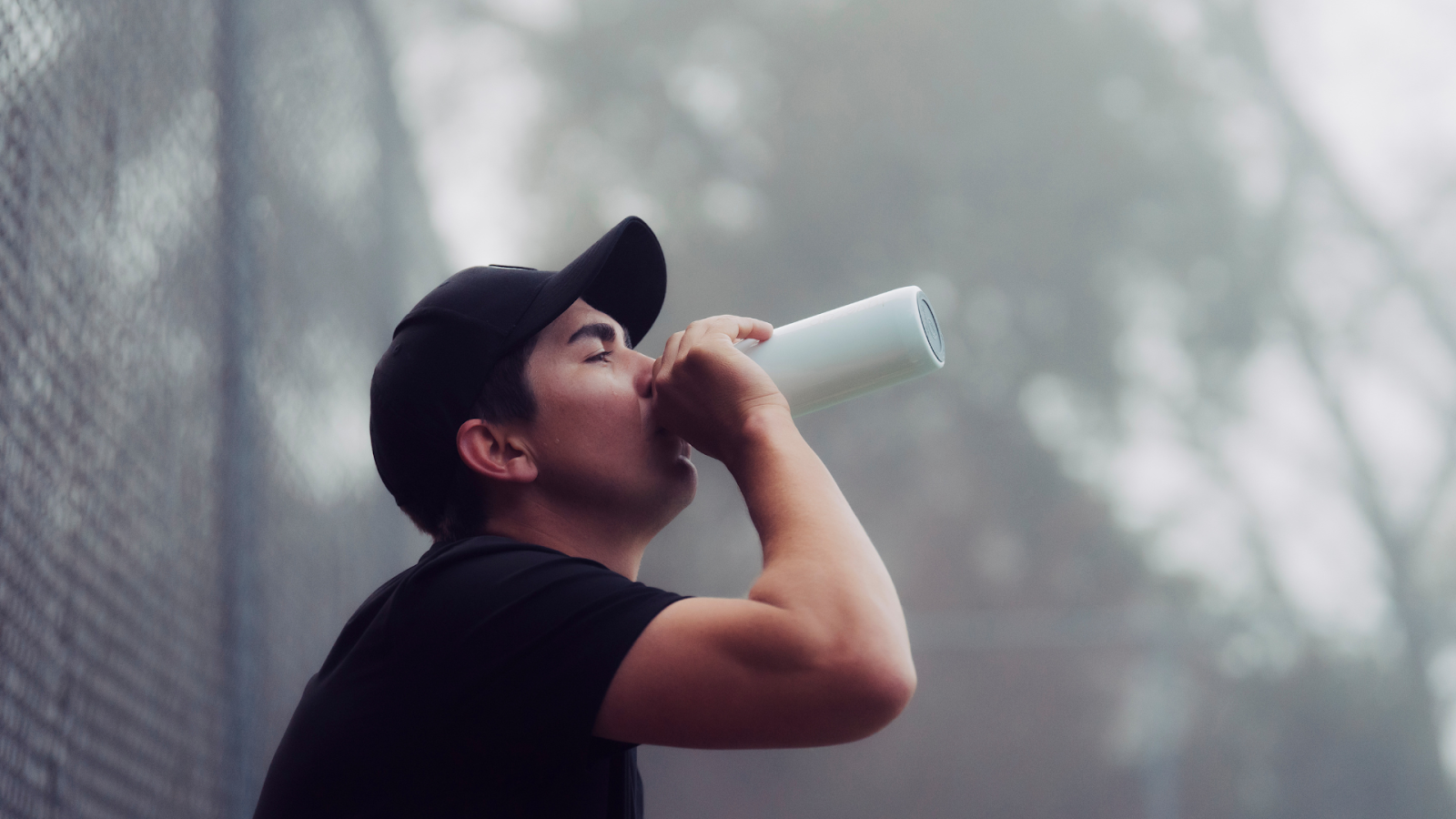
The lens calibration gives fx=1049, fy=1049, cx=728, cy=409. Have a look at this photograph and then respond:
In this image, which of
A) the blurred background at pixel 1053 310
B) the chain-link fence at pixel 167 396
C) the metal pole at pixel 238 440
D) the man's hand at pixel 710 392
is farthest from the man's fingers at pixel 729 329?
the blurred background at pixel 1053 310

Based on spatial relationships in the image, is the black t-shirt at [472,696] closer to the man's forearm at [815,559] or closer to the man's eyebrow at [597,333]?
the man's forearm at [815,559]

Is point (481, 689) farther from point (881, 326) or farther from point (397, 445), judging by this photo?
point (881, 326)

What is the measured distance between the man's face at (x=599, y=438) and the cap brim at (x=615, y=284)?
0.03m

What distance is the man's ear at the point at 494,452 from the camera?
997 millimetres

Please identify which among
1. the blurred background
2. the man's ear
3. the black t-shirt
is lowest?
the black t-shirt

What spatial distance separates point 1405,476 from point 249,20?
4.94 m

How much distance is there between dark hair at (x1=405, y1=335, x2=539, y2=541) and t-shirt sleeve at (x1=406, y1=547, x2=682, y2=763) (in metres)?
0.21

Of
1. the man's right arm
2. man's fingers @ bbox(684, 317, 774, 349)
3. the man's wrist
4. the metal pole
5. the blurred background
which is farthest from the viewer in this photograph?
the blurred background

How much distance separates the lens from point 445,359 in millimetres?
996

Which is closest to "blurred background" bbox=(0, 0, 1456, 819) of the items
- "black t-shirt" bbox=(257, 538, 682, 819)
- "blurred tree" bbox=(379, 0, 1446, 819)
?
"blurred tree" bbox=(379, 0, 1446, 819)

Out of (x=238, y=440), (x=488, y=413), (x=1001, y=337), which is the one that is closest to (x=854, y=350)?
(x=488, y=413)

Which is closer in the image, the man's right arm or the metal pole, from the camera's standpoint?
the man's right arm

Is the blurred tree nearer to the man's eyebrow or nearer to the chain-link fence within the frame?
the chain-link fence

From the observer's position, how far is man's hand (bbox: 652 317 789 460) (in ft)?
3.15
